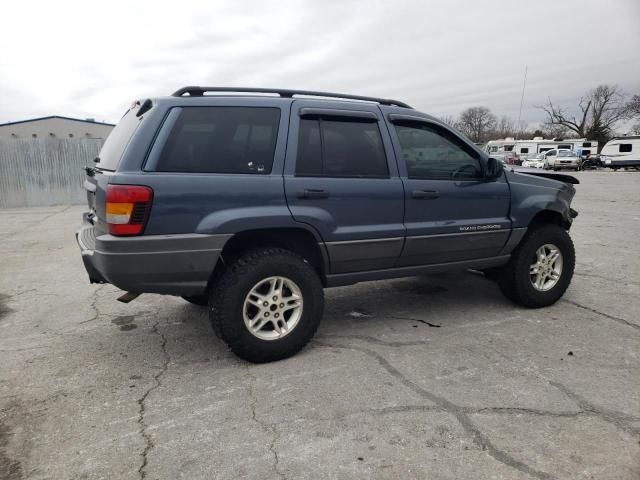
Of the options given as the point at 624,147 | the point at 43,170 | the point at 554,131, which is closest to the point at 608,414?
the point at 43,170

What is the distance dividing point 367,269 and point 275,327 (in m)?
0.90

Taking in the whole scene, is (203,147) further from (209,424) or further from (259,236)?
(209,424)

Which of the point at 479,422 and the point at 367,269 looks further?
the point at 367,269

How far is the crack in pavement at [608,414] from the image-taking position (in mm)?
2586

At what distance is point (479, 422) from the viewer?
2656 millimetres

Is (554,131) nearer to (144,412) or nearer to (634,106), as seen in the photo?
(634,106)

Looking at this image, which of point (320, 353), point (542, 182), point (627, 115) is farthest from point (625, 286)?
point (627, 115)

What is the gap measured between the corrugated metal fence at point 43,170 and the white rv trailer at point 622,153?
127 ft

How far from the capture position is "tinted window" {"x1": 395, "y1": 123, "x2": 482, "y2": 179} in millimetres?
3939

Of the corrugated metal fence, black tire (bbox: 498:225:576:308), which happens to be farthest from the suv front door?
the corrugated metal fence

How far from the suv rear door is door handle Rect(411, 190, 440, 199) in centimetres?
13

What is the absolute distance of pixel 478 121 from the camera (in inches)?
3159

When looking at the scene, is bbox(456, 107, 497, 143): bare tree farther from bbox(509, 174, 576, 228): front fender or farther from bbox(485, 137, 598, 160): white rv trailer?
bbox(509, 174, 576, 228): front fender

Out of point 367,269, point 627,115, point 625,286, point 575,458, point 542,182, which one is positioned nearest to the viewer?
point 575,458
